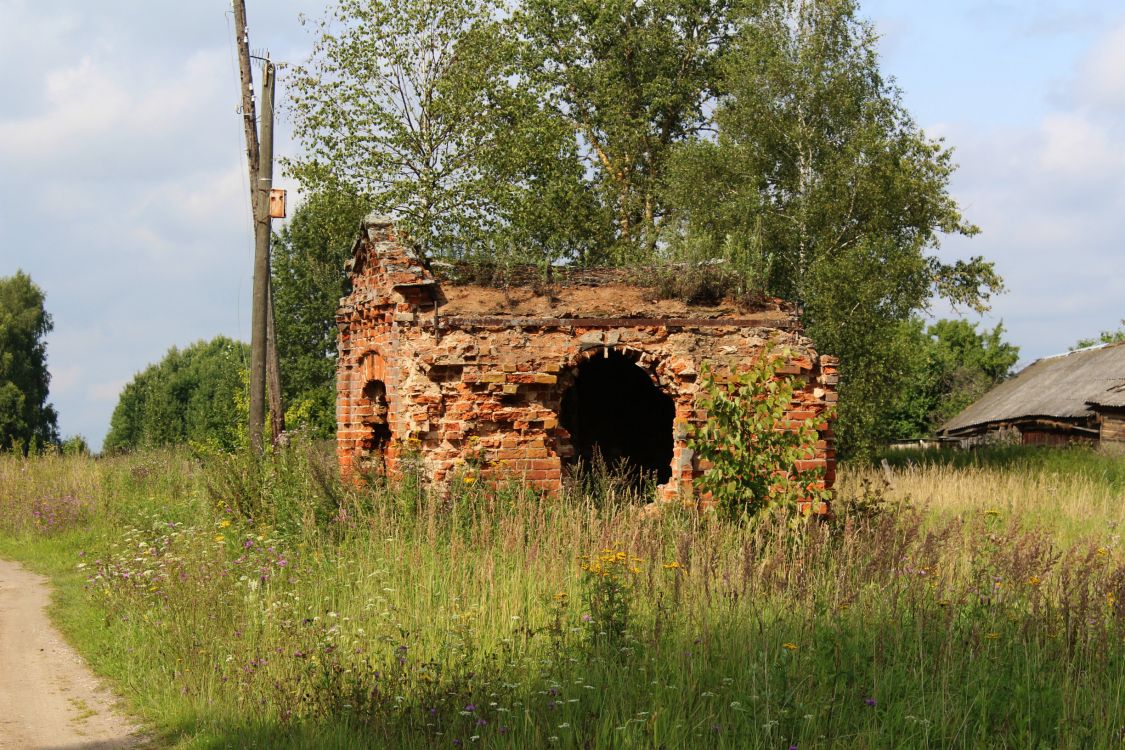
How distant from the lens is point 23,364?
49188 millimetres

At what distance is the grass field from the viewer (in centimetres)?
510

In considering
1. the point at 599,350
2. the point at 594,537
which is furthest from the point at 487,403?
the point at 594,537

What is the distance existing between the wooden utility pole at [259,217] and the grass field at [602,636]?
555cm

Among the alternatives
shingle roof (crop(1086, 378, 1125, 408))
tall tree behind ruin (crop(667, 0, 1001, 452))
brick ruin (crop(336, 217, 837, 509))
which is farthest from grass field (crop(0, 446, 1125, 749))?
shingle roof (crop(1086, 378, 1125, 408))

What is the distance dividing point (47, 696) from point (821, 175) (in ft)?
69.9

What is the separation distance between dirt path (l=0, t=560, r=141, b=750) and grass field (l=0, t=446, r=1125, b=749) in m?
0.20

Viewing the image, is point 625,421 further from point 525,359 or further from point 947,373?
point 947,373

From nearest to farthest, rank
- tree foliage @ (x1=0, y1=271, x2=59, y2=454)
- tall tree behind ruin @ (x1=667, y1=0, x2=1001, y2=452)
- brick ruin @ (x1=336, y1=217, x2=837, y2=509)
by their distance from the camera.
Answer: brick ruin @ (x1=336, y1=217, x2=837, y2=509) → tall tree behind ruin @ (x1=667, y1=0, x2=1001, y2=452) → tree foliage @ (x1=0, y1=271, x2=59, y2=454)

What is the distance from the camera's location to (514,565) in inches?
314

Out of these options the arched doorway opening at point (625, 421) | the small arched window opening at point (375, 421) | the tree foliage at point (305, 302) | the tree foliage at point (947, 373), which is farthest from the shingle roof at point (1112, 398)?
the tree foliage at point (305, 302)

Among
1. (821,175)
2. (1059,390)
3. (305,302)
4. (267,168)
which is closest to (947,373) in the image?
(1059,390)

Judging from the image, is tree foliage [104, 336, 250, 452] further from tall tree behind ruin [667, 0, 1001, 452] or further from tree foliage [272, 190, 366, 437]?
tall tree behind ruin [667, 0, 1001, 452]

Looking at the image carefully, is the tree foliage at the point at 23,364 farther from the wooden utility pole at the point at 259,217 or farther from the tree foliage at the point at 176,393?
the wooden utility pole at the point at 259,217

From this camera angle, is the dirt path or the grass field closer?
the grass field
